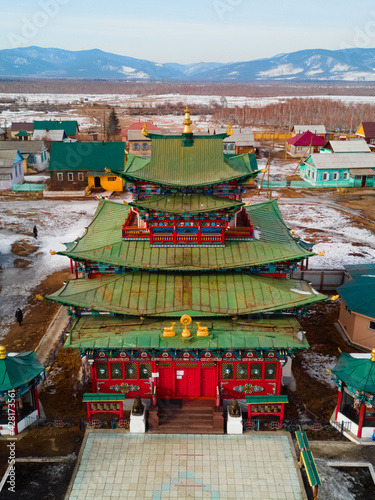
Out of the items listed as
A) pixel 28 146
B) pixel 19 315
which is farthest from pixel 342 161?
pixel 19 315

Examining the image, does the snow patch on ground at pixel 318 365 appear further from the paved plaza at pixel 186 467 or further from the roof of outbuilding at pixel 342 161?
the roof of outbuilding at pixel 342 161

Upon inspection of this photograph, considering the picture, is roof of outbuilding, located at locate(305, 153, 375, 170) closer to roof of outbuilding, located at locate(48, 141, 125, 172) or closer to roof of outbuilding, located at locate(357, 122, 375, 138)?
roof of outbuilding, located at locate(357, 122, 375, 138)

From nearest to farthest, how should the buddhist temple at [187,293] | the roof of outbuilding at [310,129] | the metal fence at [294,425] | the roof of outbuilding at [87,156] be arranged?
1. the metal fence at [294,425]
2. the buddhist temple at [187,293]
3. the roof of outbuilding at [87,156]
4. the roof of outbuilding at [310,129]

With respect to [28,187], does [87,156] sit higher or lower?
higher

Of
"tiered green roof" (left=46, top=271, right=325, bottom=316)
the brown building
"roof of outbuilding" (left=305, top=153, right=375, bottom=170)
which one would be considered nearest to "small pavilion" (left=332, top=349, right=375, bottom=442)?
"tiered green roof" (left=46, top=271, right=325, bottom=316)

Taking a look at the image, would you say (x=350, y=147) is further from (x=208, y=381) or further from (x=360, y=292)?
(x=208, y=381)

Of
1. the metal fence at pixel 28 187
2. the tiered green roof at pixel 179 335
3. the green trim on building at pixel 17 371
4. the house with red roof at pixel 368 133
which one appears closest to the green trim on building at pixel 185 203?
the tiered green roof at pixel 179 335

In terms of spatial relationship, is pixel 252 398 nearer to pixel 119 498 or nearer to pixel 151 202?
pixel 119 498
